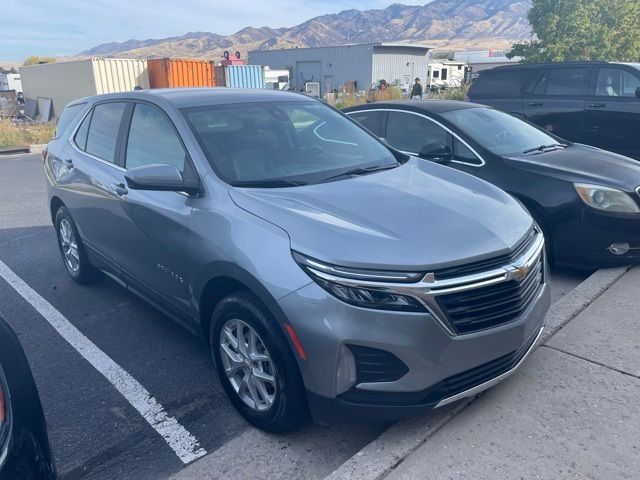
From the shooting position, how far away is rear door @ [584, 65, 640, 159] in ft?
26.1

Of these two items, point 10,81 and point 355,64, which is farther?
point 355,64

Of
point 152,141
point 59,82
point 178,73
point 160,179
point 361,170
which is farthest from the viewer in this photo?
point 59,82

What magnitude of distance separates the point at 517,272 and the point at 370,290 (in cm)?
78

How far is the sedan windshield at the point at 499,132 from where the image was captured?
5.32 m

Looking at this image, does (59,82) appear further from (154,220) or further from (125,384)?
(125,384)

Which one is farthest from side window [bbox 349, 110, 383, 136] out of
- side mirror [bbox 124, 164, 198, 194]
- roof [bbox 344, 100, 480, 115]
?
side mirror [bbox 124, 164, 198, 194]

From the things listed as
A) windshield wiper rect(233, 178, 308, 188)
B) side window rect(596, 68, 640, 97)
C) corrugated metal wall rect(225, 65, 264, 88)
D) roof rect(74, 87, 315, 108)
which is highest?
corrugated metal wall rect(225, 65, 264, 88)

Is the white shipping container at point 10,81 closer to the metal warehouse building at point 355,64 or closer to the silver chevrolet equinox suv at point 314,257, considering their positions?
the metal warehouse building at point 355,64

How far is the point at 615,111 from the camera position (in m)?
8.07

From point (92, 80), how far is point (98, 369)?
2316 cm

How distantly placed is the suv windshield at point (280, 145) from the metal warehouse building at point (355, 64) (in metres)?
44.9

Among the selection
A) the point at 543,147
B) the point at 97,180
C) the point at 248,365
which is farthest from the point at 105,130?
the point at 543,147

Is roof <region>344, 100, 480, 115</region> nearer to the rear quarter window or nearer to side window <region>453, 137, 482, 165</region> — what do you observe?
side window <region>453, 137, 482, 165</region>

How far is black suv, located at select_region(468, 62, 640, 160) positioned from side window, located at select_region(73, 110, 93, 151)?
252 inches
